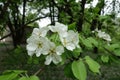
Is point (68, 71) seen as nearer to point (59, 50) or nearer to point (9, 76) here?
point (59, 50)

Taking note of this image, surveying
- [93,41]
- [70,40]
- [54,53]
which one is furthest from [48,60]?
[93,41]

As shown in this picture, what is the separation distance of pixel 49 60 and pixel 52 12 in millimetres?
9852

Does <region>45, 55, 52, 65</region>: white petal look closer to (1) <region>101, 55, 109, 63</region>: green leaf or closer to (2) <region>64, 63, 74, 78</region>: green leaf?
(2) <region>64, 63, 74, 78</region>: green leaf

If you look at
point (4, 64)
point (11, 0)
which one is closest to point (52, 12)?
point (4, 64)

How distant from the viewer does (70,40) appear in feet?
5.46

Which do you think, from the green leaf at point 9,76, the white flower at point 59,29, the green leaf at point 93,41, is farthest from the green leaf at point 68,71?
the green leaf at point 93,41

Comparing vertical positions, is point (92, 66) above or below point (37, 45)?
below

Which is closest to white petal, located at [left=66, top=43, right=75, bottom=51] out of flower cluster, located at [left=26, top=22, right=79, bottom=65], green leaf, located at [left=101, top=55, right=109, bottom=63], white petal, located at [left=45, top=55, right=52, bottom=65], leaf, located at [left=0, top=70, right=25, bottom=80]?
flower cluster, located at [left=26, top=22, right=79, bottom=65]

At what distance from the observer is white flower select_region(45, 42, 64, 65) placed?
5.31 feet

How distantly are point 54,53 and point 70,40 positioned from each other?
10 centimetres

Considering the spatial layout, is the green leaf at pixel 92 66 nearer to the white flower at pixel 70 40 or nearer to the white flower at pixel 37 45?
the white flower at pixel 70 40

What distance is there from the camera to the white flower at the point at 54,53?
1.62m

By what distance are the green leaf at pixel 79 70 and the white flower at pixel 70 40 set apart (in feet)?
0.26

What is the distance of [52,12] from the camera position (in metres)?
11.4
